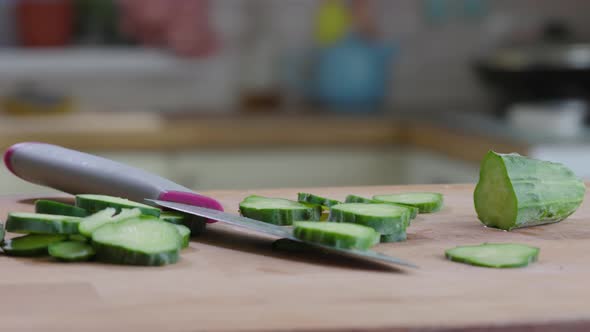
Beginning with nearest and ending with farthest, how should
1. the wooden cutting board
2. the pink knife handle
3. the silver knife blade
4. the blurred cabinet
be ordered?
the wooden cutting board, the silver knife blade, the pink knife handle, the blurred cabinet

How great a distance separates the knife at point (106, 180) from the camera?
3.44 ft

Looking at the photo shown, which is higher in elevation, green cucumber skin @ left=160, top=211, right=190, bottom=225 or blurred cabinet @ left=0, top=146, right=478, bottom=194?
green cucumber skin @ left=160, top=211, right=190, bottom=225

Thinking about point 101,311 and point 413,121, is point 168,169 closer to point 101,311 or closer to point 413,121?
point 413,121

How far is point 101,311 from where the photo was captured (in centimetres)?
76

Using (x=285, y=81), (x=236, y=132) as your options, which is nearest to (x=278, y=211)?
(x=236, y=132)

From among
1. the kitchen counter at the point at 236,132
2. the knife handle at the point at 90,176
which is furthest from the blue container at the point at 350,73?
the knife handle at the point at 90,176

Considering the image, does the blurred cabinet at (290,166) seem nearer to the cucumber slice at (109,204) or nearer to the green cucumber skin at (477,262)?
the cucumber slice at (109,204)

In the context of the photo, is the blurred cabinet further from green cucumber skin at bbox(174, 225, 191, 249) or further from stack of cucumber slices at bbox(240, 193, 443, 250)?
green cucumber skin at bbox(174, 225, 191, 249)

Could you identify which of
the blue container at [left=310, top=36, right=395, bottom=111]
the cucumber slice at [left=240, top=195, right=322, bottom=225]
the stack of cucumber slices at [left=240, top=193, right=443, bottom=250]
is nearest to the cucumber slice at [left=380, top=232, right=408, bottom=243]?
the stack of cucumber slices at [left=240, top=193, right=443, bottom=250]

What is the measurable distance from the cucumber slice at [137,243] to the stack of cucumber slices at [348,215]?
112mm

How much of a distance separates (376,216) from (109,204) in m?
0.26

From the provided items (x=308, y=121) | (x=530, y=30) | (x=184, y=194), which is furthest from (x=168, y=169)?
(x=184, y=194)

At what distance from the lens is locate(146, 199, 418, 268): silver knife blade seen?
0.89 metres

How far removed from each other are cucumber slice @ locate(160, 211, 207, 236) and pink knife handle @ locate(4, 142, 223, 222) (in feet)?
0.15
